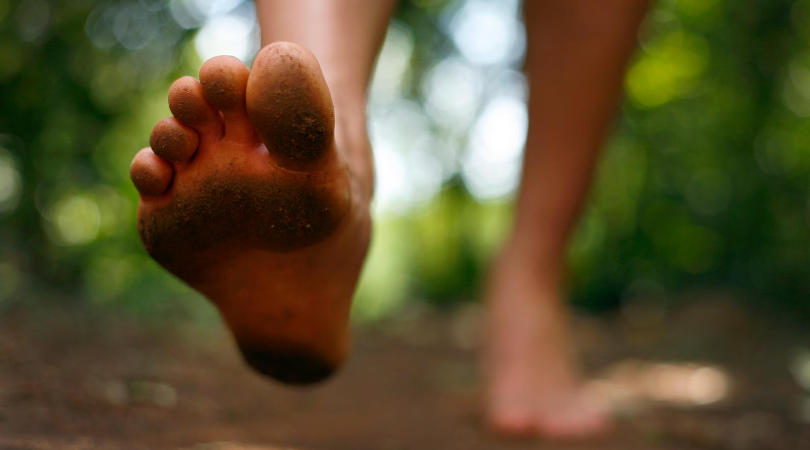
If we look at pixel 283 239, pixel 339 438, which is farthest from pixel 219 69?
pixel 339 438

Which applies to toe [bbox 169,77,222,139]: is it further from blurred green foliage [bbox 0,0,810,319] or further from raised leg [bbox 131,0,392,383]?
blurred green foliage [bbox 0,0,810,319]

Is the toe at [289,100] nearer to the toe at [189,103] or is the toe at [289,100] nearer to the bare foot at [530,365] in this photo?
the toe at [189,103]

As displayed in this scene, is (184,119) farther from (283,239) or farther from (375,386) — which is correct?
(375,386)

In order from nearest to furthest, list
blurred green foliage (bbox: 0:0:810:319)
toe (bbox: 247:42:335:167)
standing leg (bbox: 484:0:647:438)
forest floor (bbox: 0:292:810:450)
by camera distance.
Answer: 1. toe (bbox: 247:42:335:167)
2. forest floor (bbox: 0:292:810:450)
3. standing leg (bbox: 484:0:647:438)
4. blurred green foliage (bbox: 0:0:810:319)

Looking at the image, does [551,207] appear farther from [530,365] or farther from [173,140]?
[173,140]

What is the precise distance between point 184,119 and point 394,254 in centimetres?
831

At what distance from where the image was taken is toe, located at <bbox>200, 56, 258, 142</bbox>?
546mm

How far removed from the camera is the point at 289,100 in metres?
0.54

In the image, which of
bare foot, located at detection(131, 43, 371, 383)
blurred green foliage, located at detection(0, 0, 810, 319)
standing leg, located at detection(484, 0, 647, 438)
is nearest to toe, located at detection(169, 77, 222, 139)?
bare foot, located at detection(131, 43, 371, 383)

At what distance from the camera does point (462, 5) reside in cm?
544

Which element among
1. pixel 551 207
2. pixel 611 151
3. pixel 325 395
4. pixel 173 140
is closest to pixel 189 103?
pixel 173 140

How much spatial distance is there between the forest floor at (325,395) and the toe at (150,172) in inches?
10.0

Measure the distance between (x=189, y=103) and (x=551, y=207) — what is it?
720mm

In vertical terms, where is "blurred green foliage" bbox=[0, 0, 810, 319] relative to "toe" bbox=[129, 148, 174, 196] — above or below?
above
